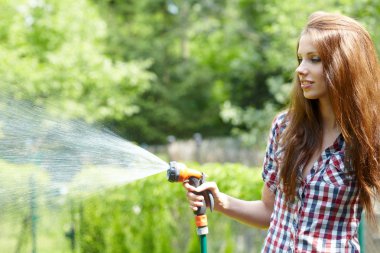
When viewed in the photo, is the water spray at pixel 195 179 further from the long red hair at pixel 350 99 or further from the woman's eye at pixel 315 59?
the woman's eye at pixel 315 59

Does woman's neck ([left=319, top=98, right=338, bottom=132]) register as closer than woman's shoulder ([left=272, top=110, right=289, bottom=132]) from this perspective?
Yes

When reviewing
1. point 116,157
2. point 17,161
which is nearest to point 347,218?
point 116,157

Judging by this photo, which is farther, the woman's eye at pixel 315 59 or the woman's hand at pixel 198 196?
the woman's hand at pixel 198 196

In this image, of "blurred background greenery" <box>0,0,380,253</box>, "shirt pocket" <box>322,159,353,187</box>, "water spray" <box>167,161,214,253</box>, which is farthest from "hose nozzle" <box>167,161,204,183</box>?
"blurred background greenery" <box>0,0,380,253</box>

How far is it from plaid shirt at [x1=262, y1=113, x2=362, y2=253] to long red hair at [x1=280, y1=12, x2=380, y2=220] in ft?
0.11

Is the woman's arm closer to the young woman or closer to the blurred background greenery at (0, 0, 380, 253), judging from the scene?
the young woman

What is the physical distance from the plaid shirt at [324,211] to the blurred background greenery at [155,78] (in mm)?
1520

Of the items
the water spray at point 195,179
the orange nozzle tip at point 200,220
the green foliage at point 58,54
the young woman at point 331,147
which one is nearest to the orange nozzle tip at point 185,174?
the water spray at point 195,179

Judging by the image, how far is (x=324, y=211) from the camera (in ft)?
7.12

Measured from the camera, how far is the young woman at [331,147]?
218 cm

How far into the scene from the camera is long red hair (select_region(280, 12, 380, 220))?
7.16 feet

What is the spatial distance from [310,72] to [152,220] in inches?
139

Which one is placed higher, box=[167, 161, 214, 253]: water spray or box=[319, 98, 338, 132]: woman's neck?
box=[319, 98, 338, 132]: woman's neck

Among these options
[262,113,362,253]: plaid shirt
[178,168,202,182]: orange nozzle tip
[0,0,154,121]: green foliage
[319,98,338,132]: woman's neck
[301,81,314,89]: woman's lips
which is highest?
[0,0,154,121]: green foliage
